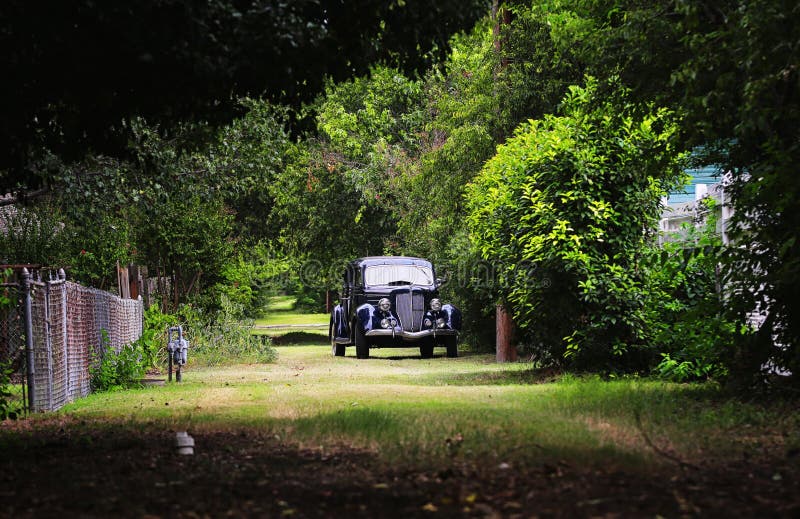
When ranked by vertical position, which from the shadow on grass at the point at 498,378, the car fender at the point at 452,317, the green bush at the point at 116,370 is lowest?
the shadow on grass at the point at 498,378

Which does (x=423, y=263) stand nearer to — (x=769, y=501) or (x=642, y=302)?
(x=642, y=302)

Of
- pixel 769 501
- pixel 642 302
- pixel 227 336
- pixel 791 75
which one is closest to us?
pixel 769 501

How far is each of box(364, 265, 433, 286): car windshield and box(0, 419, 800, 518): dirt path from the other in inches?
726

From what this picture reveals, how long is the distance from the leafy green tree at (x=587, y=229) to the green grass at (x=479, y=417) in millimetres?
1119

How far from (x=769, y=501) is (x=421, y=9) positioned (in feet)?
17.4

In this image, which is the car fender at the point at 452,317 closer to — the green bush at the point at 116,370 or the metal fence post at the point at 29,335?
the green bush at the point at 116,370

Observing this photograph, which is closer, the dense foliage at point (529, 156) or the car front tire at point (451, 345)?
the dense foliage at point (529, 156)

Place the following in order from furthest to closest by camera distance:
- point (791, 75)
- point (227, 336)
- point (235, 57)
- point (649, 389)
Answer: point (227, 336) < point (649, 389) < point (791, 75) < point (235, 57)

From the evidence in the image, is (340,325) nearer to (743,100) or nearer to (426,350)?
(426,350)

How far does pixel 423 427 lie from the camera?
30.3 feet

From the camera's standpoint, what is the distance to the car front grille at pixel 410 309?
2528 cm

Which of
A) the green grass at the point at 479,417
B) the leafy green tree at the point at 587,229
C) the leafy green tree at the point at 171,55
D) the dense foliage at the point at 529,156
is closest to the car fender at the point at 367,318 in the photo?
the dense foliage at the point at 529,156

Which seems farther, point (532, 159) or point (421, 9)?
point (532, 159)

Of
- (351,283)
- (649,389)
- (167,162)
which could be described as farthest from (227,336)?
(649,389)
